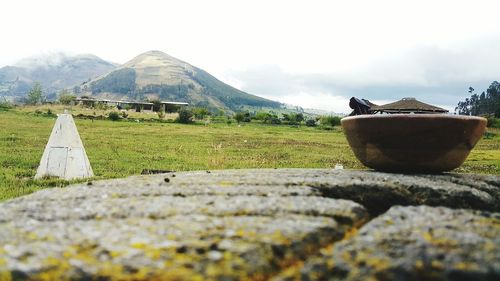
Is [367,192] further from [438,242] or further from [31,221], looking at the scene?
[31,221]

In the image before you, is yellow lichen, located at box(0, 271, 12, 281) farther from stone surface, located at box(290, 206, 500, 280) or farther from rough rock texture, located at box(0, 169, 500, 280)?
stone surface, located at box(290, 206, 500, 280)

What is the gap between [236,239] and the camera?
235cm

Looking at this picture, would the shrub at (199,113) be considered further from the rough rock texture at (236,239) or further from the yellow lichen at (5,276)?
the yellow lichen at (5,276)

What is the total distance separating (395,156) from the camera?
4684 mm

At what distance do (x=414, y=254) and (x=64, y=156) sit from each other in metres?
9.99

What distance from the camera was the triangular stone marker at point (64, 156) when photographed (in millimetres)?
10523

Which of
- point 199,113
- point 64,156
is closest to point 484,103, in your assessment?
point 199,113

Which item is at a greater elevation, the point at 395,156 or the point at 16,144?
the point at 395,156

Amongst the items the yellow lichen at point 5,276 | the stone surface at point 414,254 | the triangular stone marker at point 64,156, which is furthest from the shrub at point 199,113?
the yellow lichen at point 5,276

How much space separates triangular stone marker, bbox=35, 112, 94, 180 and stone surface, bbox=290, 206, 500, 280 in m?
9.49

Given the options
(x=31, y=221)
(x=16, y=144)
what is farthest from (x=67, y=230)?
(x=16, y=144)

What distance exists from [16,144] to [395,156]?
1971cm

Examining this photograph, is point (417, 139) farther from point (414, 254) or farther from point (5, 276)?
point (5, 276)

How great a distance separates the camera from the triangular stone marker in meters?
10.5
